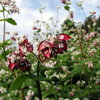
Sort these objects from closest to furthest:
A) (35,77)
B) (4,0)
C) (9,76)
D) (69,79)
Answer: (35,77) < (4,0) < (69,79) < (9,76)

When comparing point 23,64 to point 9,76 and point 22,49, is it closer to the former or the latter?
point 22,49

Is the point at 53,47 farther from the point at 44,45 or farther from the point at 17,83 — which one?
the point at 17,83

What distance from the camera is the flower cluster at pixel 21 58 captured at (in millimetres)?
1644

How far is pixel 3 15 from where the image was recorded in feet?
9.45

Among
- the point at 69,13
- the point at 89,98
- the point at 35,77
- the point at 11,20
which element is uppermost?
the point at 69,13

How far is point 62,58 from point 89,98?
2.02m

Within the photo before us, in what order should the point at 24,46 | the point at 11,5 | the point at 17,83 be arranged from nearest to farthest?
the point at 17,83
the point at 24,46
the point at 11,5

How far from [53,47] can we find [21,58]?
0.68 ft

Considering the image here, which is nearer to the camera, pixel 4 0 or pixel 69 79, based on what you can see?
pixel 4 0

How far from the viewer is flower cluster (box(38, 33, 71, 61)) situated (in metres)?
1.59

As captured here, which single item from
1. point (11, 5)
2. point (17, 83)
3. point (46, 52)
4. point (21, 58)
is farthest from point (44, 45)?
point (11, 5)

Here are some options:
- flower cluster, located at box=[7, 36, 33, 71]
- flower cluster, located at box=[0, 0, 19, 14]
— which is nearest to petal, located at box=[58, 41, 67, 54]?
flower cluster, located at box=[7, 36, 33, 71]

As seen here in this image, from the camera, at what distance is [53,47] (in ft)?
5.26

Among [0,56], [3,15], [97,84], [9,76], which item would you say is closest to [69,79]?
[97,84]
